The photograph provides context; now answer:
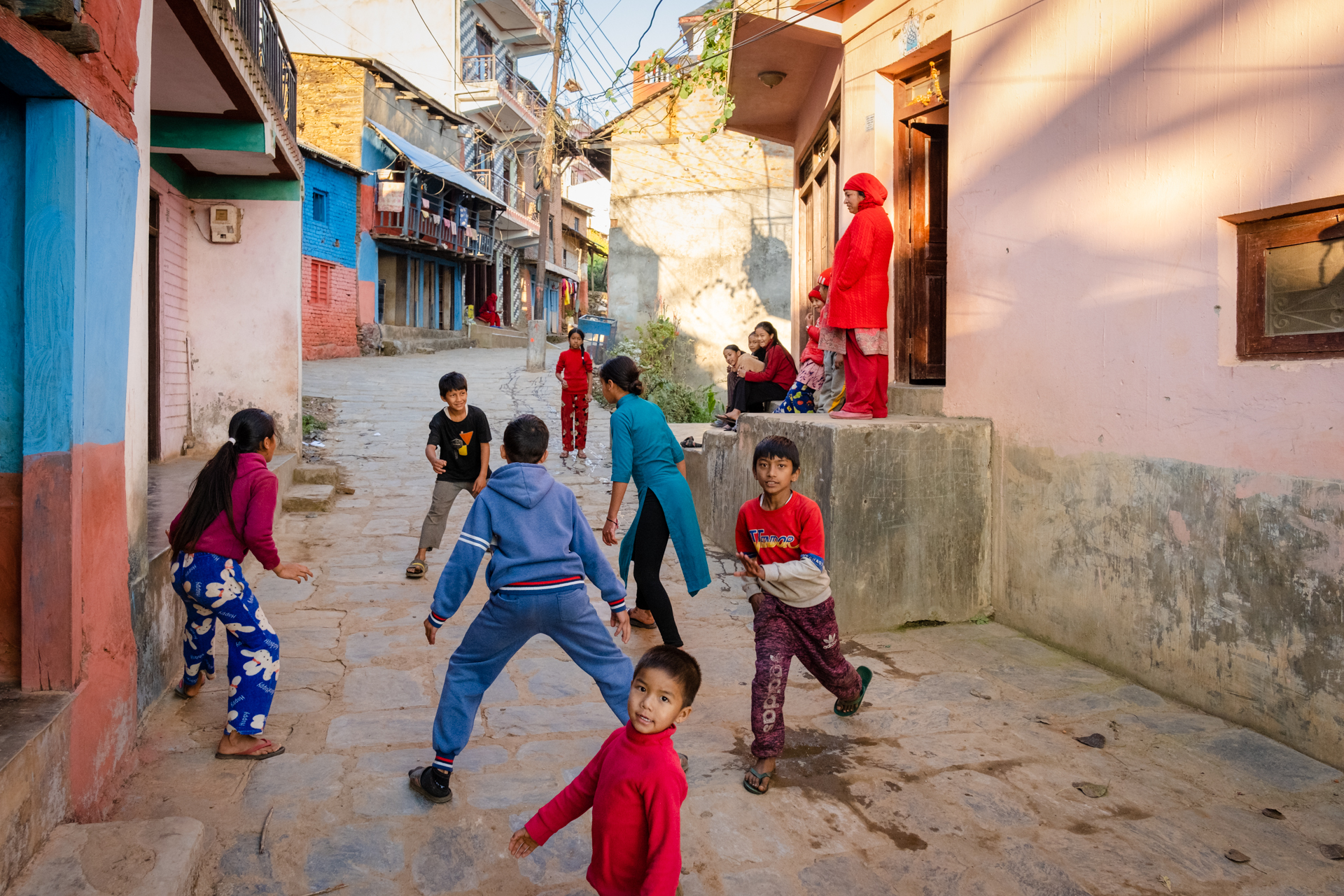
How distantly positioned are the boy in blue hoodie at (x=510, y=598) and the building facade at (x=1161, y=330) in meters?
2.68

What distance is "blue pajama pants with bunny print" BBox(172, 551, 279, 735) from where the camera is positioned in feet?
11.6

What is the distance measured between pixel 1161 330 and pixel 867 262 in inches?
79.8

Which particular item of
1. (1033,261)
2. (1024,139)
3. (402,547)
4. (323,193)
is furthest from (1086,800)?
(323,193)

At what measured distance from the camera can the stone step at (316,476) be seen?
8.96 metres

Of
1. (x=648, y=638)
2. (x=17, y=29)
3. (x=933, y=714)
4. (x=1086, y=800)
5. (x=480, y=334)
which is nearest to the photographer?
(x=17, y=29)

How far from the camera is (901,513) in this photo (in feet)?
17.7

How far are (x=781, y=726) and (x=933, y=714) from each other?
1029mm

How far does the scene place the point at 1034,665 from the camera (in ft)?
15.5

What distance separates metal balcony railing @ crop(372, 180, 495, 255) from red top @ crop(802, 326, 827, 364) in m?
20.0

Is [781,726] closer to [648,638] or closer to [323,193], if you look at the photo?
Answer: [648,638]

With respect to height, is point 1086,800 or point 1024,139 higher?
point 1024,139

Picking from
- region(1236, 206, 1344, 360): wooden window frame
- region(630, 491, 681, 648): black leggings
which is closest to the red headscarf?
region(1236, 206, 1344, 360): wooden window frame

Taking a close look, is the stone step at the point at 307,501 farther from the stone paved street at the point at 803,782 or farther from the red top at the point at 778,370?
the red top at the point at 778,370

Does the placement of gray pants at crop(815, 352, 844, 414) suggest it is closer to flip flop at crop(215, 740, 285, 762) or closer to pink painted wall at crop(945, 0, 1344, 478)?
pink painted wall at crop(945, 0, 1344, 478)
